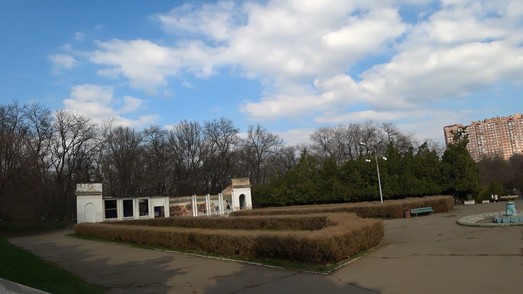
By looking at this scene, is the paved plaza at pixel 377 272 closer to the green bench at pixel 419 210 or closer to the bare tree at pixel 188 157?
the green bench at pixel 419 210

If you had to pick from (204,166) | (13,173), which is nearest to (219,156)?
(204,166)

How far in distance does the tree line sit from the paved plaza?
26.0m

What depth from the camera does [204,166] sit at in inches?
3054

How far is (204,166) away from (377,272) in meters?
68.9

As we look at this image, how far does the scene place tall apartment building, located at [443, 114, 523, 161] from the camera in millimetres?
94938

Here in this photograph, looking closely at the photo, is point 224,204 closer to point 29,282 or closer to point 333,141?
point 333,141

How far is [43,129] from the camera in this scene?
5831cm

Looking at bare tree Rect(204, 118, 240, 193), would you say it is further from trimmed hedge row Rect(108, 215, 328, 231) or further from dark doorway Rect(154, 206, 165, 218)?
trimmed hedge row Rect(108, 215, 328, 231)

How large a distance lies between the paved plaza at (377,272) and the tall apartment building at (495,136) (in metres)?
89.2

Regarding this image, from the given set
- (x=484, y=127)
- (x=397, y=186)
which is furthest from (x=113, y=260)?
(x=484, y=127)

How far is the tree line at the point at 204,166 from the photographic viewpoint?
136ft

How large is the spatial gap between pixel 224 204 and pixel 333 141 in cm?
2863

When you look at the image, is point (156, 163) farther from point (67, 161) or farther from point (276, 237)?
point (276, 237)

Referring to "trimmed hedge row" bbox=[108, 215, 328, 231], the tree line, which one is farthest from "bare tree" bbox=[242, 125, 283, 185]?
"trimmed hedge row" bbox=[108, 215, 328, 231]
